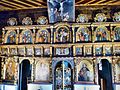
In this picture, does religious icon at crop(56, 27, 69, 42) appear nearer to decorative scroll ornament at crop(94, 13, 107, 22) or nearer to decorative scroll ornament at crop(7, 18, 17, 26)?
decorative scroll ornament at crop(94, 13, 107, 22)

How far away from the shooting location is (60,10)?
7402 millimetres

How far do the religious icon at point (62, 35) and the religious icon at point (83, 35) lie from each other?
39cm

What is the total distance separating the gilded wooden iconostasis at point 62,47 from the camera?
23.6ft

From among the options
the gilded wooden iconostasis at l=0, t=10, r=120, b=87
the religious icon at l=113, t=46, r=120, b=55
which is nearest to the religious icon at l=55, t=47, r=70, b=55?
the gilded wooden iconostasis at l=0, t=10, r=120, b=87

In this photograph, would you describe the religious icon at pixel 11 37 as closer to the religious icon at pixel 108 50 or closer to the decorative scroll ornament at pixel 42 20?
the decorative scroll ornament at pixel 42 20

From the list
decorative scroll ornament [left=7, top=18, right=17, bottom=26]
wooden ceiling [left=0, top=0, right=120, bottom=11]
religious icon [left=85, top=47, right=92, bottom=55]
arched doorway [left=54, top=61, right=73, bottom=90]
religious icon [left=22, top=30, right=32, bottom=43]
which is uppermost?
wooden ceiling [left=0, top=0, right=120, bottom=11]

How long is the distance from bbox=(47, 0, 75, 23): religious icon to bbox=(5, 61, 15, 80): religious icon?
7.07 feet

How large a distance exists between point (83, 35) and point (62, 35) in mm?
753

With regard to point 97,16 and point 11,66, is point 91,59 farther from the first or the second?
point 11,66

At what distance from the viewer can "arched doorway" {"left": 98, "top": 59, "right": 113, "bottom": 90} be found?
7268 mm

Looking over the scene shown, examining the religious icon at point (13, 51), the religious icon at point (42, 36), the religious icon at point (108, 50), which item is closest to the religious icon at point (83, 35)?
the religious icon at point (108, 50)

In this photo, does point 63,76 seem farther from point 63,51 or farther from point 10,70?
point 10,70

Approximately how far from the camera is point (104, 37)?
731cm

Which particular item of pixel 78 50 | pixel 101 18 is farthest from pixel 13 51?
pixel 101 18
